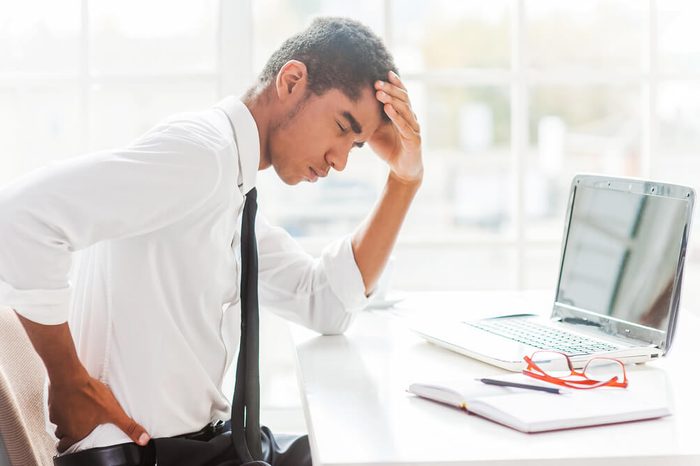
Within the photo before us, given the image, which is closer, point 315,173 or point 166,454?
point 166,454

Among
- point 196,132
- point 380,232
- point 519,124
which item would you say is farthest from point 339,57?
point 519,124

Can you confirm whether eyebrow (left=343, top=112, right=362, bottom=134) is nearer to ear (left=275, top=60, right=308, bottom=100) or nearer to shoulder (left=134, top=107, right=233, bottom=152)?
ear (left=275, top=60, right=308, bottom=100)

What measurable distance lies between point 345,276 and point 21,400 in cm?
64

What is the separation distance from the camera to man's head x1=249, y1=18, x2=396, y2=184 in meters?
1.48

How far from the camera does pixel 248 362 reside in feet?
4.73

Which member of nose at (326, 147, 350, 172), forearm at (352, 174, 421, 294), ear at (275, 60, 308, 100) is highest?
ear at (275, 60, 308, 100)

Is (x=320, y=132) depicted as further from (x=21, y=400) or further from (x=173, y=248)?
(x=21, y=400)

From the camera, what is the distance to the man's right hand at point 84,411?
126 centimetres

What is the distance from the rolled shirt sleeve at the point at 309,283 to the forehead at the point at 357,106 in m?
0.31

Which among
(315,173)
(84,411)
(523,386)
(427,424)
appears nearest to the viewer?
(427,424)

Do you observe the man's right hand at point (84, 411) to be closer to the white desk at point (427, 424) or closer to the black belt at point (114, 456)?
the black belt at point (114, 456)

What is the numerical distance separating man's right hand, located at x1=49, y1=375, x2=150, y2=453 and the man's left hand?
26.0 inches

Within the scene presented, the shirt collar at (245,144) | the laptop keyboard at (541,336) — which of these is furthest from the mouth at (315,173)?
the laptop keyboard at (541,336)

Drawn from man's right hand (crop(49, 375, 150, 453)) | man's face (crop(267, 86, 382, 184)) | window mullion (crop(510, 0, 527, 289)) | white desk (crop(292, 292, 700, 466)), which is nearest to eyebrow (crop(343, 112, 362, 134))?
man's face (crop(267, 86, 382, 184))
